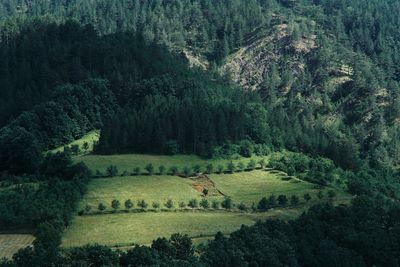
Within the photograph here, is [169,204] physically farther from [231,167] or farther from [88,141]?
[88,141]

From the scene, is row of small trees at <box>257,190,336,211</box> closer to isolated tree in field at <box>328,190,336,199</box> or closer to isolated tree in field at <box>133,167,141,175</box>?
isolated tree in field at <box>328,190,336,199</box>

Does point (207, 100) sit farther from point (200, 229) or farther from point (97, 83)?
point (200, 229)

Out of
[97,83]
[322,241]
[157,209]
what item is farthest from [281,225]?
[97,83]

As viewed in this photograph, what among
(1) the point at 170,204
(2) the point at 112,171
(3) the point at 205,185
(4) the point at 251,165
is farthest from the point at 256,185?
(2) the point at 112,171

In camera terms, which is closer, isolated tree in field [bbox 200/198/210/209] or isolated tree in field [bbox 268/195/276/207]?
isolated tree in field [bbox 200/198/210/209]

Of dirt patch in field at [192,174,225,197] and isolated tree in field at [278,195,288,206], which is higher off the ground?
dirt patch in field at [192,174,225,197]

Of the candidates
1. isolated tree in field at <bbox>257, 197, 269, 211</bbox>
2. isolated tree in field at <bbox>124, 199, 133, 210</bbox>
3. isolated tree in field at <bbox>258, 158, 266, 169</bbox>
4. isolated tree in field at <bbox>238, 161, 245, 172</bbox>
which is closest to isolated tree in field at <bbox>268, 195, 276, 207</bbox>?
isolated tree in field at <bbox>257, 197, 269, 211</bbox>
